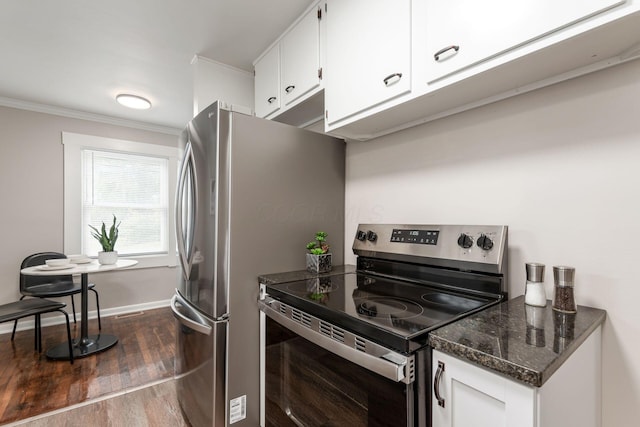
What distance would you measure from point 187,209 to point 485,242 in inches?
59.8

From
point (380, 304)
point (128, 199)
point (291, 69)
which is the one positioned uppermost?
point (291, 69)

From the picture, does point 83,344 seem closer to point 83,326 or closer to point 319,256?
point 83,326

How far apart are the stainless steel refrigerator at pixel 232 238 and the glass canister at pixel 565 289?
1.15 m

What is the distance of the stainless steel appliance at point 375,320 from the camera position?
774 millimetres

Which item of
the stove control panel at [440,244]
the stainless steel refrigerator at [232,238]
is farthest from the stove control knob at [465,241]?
the stainless steel refrigerator at [232,238]

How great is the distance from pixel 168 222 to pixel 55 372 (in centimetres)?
200

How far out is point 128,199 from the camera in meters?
3.63

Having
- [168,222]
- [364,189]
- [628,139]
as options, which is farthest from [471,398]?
[168,222]

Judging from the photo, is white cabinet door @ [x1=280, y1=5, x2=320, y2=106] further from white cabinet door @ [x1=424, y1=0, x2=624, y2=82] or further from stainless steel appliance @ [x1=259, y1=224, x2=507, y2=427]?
stainless steel appliance @ [x1=259, y1=224, x2=507, y2=427]

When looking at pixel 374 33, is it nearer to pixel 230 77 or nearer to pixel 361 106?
pixel 361 106

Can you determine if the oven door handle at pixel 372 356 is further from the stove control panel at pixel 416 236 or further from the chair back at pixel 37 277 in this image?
the chair back at pixel 37 277

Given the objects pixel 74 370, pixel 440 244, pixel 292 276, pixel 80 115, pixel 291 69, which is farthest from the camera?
pixel 80 115

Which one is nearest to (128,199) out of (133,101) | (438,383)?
(133,101)

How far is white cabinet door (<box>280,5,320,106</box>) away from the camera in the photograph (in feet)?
5.24
